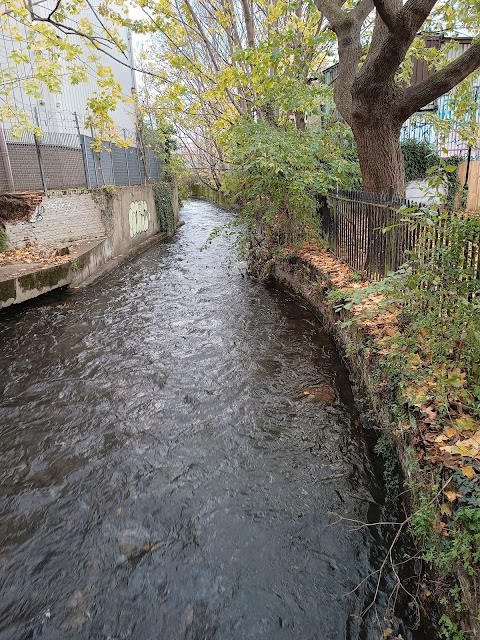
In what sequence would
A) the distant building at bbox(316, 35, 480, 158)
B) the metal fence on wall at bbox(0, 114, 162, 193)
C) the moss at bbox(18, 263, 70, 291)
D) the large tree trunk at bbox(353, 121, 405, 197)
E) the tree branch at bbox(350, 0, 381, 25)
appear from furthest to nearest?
the distant building at bbox(316, 35, 480, 158) < the metal fence on wall at bbox(0, 114, 162, 193) < the moss at bbox(18, 263, 70, 291) < the tree branch at bbox(350, 0, 381, 25) < the large tree trunk at bbox(353, 121, 405, 197)

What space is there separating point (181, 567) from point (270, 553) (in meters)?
0.66

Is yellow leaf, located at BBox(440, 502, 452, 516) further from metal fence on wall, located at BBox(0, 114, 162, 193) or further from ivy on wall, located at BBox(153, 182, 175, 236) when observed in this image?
ivy on wall, located at BBox(153, 182, 175, 236)

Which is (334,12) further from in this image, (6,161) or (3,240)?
(3,240)

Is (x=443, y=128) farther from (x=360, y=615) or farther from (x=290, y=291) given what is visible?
(x=360, y=615)

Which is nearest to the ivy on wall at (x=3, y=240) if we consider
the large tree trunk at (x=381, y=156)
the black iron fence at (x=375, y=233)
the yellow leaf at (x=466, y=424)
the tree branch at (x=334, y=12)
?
the black iron fence at (x=375, y=233)

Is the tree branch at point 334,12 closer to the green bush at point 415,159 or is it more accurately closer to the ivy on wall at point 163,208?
the green bush at point 415,159

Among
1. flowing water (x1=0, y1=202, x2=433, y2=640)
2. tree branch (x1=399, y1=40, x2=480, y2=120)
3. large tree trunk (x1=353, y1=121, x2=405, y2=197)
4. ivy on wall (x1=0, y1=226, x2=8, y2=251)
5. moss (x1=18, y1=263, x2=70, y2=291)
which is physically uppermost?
tree branch (x1=399, y1=40, x2=480, y2=120)

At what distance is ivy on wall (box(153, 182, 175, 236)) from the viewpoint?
63.1ft

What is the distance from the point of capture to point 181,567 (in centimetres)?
320

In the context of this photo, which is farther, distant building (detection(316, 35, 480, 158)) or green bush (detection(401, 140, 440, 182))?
green bush (detection(401, 140, 440, 182))

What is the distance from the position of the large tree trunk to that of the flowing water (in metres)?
2.80

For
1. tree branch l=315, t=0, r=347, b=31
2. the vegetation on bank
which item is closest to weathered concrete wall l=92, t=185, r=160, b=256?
tree branch l=315, t=0, r=347, b=31

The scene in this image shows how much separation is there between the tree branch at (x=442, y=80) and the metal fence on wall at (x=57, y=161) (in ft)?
29.1

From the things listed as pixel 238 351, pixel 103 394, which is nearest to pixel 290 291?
pixel 238 351
